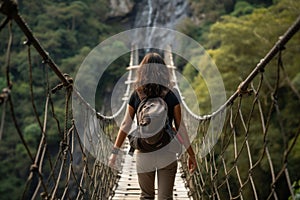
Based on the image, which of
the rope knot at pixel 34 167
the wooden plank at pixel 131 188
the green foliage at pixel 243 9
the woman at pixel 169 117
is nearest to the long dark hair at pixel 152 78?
the woman at pixel 169 117

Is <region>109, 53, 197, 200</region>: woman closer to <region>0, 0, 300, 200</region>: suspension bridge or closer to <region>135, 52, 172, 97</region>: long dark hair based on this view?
<region>135, 52, 172, 97</region>: long dark hair

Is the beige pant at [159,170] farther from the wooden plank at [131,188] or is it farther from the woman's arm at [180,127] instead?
the wooden plank at [131,188]

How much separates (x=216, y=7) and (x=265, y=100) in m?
8.51

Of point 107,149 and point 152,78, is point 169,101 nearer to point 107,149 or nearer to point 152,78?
point 152,78

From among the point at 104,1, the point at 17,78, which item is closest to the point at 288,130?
the point at 17,78

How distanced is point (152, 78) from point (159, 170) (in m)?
0.28

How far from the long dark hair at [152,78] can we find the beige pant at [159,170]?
176 millimetres

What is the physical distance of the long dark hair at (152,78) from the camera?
42.6 inches

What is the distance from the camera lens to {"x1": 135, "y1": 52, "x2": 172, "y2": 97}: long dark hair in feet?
3.55

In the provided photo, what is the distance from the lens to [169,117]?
1101 millimetres

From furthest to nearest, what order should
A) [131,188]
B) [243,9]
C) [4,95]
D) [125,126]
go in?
[243,9] < [131,188] < [125,126] < [4,95]

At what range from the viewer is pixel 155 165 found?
112 cm

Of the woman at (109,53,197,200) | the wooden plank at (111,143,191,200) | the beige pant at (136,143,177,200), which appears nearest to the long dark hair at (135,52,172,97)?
the woman at (109,53,197,200)

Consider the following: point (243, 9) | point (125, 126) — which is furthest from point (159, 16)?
point (125, 126)
